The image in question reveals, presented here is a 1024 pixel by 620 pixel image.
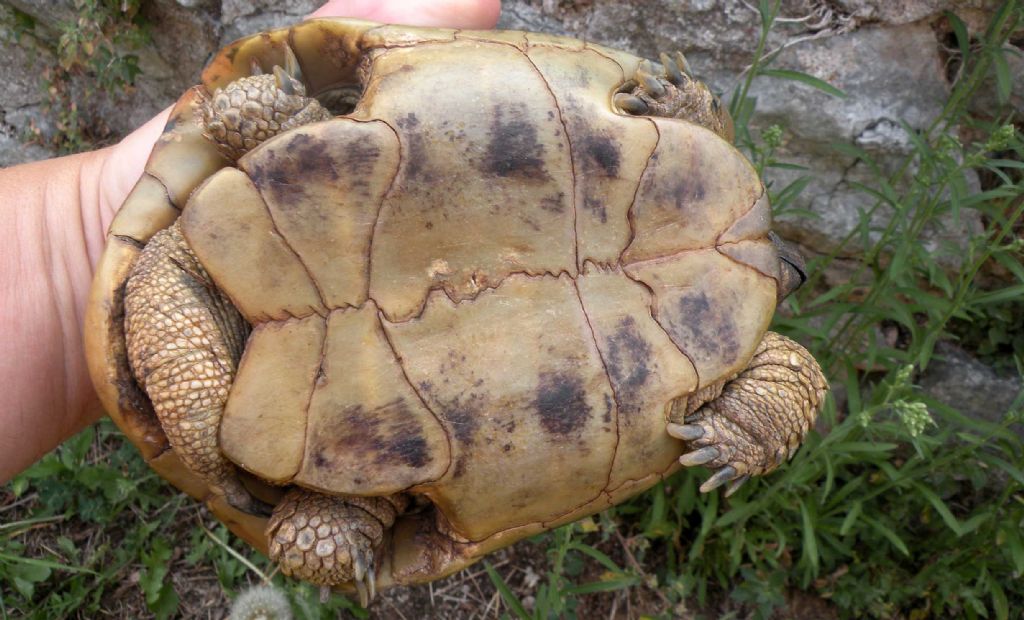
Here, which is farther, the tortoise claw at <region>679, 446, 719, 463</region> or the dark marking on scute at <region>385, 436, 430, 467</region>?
the tortoise claw at <region>679, 446, 719, 463</region>

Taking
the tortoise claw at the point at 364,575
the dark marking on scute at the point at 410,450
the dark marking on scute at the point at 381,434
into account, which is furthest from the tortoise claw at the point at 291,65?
the tortoise claw at the point at 364,575

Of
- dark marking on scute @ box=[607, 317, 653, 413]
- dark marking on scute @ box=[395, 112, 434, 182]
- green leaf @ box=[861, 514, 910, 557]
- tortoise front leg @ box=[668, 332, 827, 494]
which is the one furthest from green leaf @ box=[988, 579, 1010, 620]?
dark marking on scute @ box=[395, 112, 434, 182]

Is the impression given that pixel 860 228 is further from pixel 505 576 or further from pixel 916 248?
pixel 505 576

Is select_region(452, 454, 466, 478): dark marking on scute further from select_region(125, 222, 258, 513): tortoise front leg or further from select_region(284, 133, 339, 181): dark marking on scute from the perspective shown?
select_region(284, 133, 339, 181): dark marking on scute

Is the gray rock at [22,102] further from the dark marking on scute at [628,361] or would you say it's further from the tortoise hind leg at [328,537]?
the dark marking on scute at [628,361]

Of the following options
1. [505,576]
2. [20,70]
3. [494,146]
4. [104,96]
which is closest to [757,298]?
[494,146]

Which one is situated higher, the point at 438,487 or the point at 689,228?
the point at 689,228

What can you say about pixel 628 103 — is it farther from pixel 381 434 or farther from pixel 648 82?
pixel 381 434
